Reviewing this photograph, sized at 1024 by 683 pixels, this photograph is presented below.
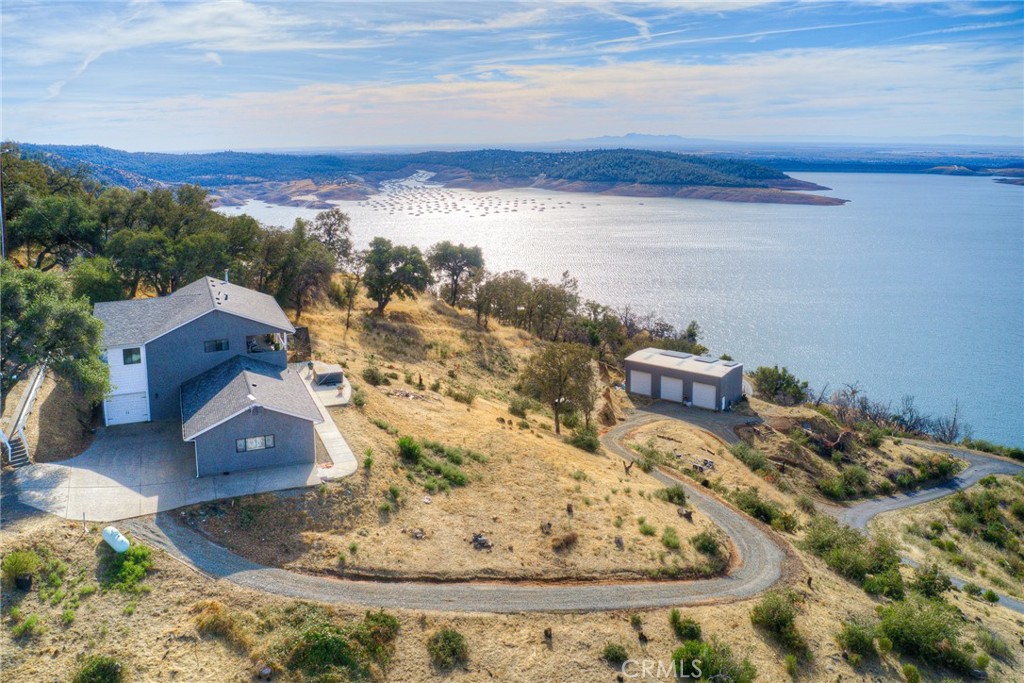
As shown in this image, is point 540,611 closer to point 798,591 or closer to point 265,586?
point 265,586

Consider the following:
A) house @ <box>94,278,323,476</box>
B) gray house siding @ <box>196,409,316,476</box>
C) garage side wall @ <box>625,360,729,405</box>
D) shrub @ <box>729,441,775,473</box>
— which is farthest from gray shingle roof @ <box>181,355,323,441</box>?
garage side wall @ <box>625,360,729,405</box>

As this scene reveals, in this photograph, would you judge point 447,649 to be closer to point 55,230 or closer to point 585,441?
point 585,441

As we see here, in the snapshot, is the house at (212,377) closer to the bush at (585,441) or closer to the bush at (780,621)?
the bush at (585,441)

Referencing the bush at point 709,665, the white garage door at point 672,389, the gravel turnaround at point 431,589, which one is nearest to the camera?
the bush at point 709,665

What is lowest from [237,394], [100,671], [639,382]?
[639,382]

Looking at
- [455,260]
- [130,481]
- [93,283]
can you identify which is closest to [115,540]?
[130,481]

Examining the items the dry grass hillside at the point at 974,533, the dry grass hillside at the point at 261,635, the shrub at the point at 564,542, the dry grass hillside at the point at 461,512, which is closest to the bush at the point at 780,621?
the dry grass hillside at the point at 261,635
